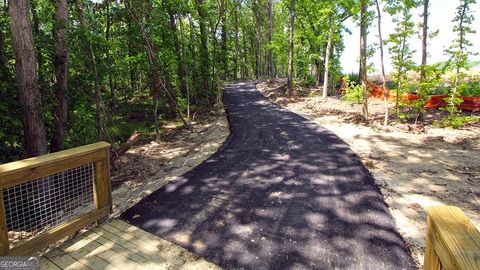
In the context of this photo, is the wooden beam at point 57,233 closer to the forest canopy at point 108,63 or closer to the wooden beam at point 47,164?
the wooden beam at point 47,164

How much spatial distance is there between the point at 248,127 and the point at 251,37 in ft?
108

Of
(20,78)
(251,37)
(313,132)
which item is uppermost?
(251,37)

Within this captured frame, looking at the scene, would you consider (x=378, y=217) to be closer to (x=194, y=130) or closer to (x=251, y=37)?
(x=194, y=130)

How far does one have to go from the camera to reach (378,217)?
4.87 m

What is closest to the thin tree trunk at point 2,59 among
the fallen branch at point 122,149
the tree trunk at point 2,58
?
the tree trunk at point 2,58

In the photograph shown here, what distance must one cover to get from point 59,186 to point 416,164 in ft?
25.1

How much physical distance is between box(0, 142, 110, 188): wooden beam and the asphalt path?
127cm

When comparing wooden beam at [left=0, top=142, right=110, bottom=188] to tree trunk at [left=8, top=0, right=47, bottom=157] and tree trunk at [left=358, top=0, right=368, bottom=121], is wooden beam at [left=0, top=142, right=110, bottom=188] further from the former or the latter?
tree trunk at [left=358, top=0, right=368, bottom=121]

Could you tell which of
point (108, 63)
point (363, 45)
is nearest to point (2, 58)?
point (108, 63)

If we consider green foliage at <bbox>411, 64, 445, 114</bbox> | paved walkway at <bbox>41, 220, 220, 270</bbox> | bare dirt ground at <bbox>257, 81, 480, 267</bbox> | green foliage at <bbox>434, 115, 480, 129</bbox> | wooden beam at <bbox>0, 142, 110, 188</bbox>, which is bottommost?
paved walkway at <bbox>41, 220, 220, 270</bbox>

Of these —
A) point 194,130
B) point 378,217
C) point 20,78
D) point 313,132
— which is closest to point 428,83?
point 313,132

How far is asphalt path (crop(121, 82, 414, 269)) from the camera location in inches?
155

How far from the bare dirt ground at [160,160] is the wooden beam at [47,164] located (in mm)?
1289

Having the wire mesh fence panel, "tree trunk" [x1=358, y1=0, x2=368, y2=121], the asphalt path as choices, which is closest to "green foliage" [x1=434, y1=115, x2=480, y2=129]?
"tree trunk" [x1=358, y1=0, x2=368, y2=121]
